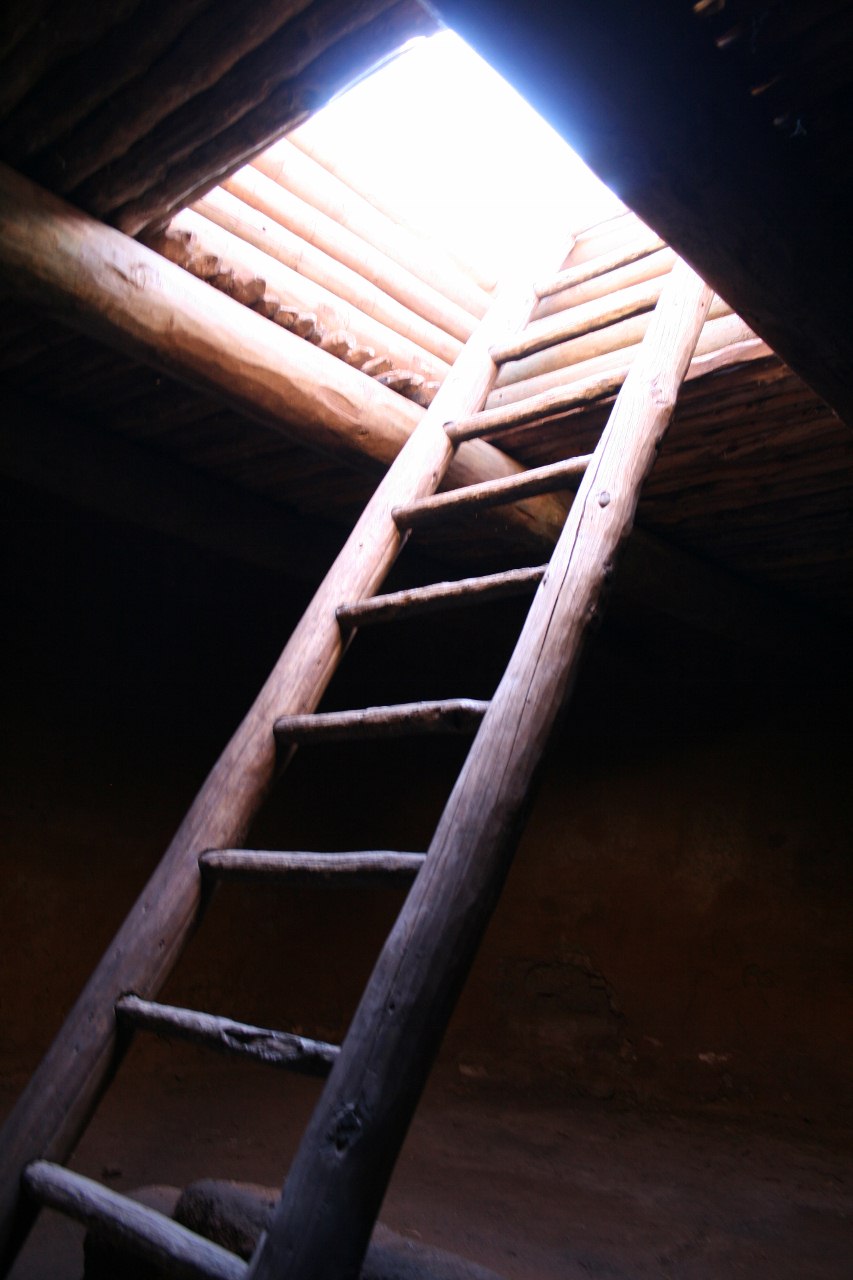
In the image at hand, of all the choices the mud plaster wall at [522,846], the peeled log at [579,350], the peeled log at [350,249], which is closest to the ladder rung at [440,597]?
the peeled log at [579,350]

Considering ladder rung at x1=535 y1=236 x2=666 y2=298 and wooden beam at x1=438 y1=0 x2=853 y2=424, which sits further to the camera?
ladder rung at x1=535 y1=236 x2=666 y2=298

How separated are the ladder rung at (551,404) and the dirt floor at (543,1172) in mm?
2158

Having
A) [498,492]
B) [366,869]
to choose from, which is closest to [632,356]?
[498,492]

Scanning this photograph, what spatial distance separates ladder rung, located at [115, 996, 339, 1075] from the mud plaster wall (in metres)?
2.35

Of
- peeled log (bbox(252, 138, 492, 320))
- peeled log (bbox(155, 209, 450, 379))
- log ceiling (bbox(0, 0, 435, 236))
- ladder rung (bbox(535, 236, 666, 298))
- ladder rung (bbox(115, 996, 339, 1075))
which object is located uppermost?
peeled log (bbox(252, 138, 492, 320))

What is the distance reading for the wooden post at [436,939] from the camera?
1.08m

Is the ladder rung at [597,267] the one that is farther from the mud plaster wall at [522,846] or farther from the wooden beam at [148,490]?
the mud plaster wall at [522,846]

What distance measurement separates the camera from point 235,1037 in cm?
130

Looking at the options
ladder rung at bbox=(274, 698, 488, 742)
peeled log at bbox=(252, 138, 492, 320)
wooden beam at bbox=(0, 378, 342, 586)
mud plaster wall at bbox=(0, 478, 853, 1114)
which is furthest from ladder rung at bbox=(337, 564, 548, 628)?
mud plaster wall at bbox=(0, 478, 853, 1114)

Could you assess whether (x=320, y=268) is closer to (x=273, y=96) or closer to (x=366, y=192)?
(x=366, y=192)

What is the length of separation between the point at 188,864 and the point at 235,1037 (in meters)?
0.38

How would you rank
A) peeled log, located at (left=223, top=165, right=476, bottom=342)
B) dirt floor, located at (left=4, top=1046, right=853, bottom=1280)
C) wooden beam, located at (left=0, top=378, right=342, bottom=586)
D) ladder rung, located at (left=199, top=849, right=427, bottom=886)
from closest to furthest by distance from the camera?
1. ladder rung, located at (left=199, top=849, right=427, bottom=886)
2. dirt floor, located at (left=4, top=1046, right=853, bottom=1280)
3. peeled log, located at (left=223, top=165, right=476, bottom=342)
4. wooden beam, located at (left=0, top=378, right=342, bottom=586)

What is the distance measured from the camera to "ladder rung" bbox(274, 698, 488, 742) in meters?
1.49

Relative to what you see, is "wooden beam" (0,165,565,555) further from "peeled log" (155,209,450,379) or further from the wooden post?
the wooden post
